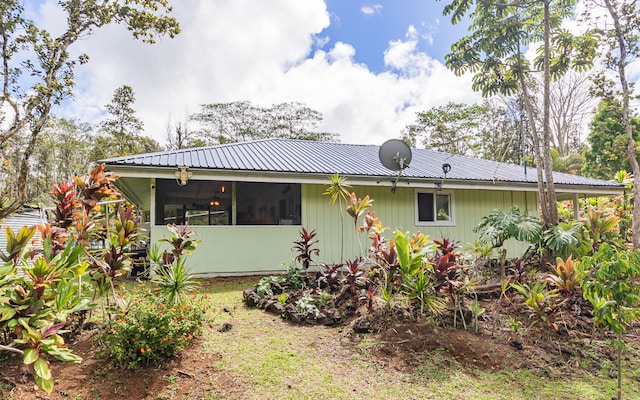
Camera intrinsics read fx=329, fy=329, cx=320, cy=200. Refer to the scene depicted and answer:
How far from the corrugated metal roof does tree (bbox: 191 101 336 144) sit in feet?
56.8

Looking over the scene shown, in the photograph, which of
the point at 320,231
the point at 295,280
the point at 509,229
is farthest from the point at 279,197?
the point at 509,229

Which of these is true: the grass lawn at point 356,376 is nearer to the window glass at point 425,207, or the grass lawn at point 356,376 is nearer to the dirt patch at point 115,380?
the dirt patch at point 115,380

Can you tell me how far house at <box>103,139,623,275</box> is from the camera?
7.50 meters

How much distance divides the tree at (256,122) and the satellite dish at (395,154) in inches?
838

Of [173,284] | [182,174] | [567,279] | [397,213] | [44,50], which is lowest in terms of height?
[567,279]

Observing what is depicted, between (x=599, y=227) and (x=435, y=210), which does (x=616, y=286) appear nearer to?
(x=599, y=227)

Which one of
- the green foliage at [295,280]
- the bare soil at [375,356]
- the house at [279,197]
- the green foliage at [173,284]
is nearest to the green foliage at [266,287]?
the green foliage at [295,280]

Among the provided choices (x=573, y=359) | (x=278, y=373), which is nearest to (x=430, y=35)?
(x=573, y=359)

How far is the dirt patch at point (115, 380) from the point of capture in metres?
2.70

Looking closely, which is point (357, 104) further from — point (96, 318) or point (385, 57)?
point (96, 318)

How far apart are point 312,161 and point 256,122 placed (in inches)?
843

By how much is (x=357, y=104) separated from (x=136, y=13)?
574 inches

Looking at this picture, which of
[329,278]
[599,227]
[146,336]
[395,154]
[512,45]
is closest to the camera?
[146,336]

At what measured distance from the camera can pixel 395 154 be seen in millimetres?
8414
